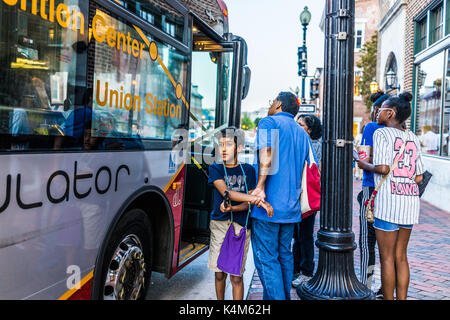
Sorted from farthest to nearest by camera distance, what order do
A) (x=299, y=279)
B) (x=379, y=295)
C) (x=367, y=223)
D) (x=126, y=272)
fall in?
(x=299, y=279)
(x=379, y=295)
(x=367, y=223)
(x=126, y=272)

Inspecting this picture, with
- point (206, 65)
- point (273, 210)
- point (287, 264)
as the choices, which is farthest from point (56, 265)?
point (206, 65)

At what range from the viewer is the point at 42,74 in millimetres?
2387

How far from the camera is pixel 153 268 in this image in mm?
4117

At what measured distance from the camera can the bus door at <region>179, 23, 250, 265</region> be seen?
16.1 ft

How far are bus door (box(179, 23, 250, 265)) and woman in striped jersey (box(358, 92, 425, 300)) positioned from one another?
6.08ft

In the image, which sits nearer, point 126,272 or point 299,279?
point 126,272

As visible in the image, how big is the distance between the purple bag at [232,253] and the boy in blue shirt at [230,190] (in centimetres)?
7

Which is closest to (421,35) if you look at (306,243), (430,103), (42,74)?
(430,103)

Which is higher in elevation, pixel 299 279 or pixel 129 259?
pixel 129 259

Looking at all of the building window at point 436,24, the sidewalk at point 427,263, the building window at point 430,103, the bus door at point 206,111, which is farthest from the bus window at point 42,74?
the building window at point 436,24

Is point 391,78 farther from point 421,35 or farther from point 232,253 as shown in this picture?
point 232,253

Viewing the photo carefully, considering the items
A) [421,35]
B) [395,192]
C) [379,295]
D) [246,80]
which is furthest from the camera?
[421,35]

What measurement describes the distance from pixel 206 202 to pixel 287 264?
1743 millimetres

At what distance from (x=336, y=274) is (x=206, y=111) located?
2.46 meters
